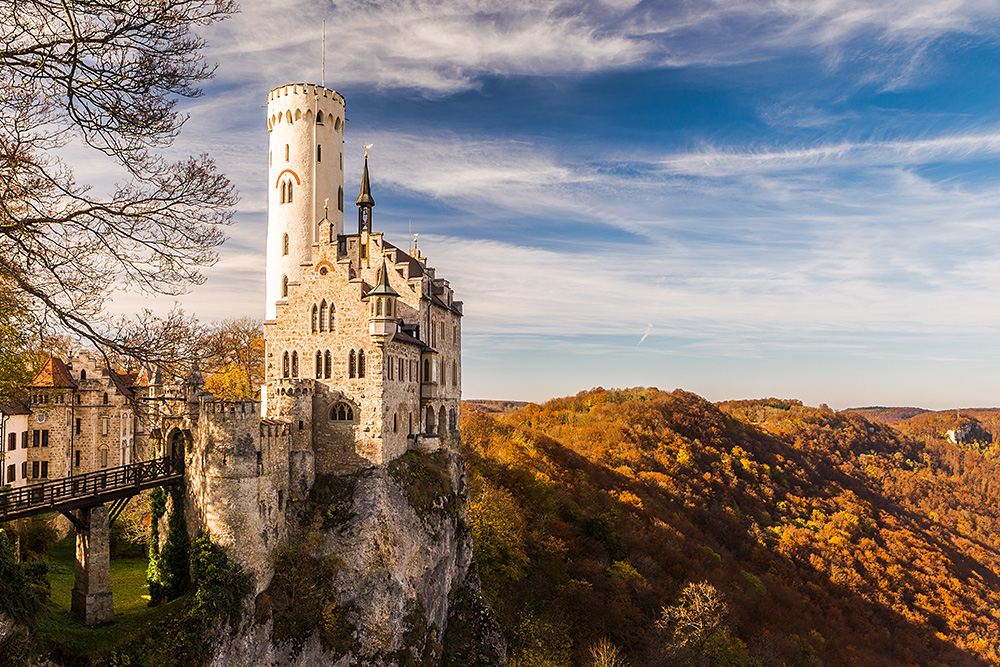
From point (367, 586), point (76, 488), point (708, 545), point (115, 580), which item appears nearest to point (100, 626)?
point (76, 488)

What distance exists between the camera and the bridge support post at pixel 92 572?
24.6m

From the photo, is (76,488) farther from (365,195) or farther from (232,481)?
(365,195)

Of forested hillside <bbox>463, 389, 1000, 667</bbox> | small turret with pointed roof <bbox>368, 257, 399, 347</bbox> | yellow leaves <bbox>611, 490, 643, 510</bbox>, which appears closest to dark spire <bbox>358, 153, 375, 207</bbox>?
small turret with pointed roof <bbox>368, 257, 399, 347</bbox>

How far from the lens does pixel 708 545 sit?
82.6 m

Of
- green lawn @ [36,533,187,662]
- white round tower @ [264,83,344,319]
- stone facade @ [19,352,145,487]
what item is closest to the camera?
green lawn @ [36,533,187,662]

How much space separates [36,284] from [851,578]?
360 ft

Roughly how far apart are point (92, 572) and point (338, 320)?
647 inches

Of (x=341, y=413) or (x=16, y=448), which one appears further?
(x=16, y=448)

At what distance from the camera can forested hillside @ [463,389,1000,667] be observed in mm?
48906

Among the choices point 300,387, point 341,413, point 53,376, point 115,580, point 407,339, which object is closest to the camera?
point 115,580

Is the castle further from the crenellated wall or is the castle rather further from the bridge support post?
the bridge support post

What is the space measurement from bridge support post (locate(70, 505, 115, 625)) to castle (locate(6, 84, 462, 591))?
365 centimetres

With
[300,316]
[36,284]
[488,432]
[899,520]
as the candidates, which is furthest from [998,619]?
[36,284]

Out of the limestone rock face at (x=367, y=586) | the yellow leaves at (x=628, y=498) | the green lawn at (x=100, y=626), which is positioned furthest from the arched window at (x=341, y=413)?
the yellow leaves at (x=628, y=498)
